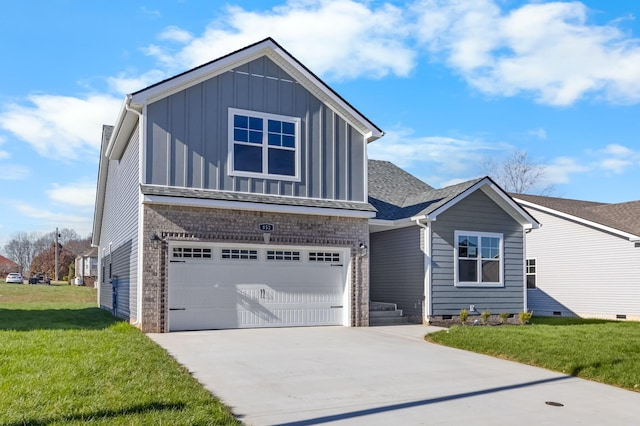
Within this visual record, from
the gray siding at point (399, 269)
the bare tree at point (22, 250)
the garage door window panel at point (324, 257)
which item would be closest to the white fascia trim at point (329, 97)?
the gray siding at point (399, 269)

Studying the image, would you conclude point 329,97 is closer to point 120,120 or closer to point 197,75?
point 197,75

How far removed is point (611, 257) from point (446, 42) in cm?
1186

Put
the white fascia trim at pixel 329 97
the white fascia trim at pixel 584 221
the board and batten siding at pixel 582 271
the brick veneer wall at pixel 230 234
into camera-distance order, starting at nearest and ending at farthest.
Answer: the brick veneer wall at pixel 230 234, the white fascia trim at pixel 329 97, the white fascia trim at pixel 584 221, the board and batten siding at pixel 582 271

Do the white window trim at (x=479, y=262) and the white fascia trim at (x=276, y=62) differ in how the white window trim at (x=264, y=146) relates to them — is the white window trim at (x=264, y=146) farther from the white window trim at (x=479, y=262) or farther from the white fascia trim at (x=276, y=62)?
the white window trim at (x=479, y=262)

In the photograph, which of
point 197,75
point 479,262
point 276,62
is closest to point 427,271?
point 479,262

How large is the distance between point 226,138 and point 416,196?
763 cm

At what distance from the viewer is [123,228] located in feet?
56.3

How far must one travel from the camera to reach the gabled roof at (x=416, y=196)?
16.5 m

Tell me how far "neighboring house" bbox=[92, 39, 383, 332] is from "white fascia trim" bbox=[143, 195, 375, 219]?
0.10 feet

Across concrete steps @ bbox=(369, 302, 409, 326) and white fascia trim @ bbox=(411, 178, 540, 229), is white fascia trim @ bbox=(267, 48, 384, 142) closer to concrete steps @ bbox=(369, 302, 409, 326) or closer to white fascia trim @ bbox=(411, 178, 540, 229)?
white fascia trim @ bbox=(411, 178, 540, 229)

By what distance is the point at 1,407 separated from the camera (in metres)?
5.64

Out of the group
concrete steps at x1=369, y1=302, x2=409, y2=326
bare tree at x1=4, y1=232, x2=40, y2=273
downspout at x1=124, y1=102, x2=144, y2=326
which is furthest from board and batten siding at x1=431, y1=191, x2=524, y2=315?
bare tree at x1=4, y1=232, x2=40, y2=273

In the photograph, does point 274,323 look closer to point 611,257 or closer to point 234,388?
point 234,388

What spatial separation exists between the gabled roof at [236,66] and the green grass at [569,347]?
6384 mm
